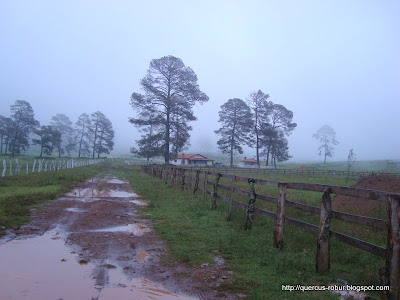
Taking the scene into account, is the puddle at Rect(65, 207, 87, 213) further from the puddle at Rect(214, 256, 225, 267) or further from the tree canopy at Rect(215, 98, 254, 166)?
the tree canopy at Rect(215, 98, 254, 166)

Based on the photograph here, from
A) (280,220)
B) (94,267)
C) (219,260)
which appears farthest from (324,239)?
(94,267)

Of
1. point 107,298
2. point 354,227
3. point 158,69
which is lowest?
point 107,298

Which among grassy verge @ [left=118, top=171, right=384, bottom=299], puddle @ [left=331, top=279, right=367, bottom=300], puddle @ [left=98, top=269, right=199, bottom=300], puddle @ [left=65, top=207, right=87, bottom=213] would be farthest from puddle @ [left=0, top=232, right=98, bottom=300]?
puddle @ [left=65, top=207, right=87, bottom=213]

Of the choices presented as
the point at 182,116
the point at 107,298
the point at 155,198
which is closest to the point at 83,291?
the point at 107,298

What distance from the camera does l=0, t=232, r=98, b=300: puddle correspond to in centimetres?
433

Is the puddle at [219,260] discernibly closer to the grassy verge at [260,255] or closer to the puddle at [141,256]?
the grassy verge at [260,255]

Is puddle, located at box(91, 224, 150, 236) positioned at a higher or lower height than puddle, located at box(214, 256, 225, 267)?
lower

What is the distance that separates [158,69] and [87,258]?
3837 cm

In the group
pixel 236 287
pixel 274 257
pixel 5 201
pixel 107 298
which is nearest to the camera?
pixel 107 298

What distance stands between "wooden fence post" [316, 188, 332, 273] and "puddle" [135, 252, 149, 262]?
119 inches

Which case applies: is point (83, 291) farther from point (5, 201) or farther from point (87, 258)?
point (5, 201)

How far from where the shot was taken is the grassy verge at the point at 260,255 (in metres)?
4.84

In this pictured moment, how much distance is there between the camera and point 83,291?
4418mm

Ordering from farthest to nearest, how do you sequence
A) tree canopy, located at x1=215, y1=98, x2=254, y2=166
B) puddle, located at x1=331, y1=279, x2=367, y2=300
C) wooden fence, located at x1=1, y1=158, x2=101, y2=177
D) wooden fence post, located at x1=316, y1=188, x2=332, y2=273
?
tree canopy, located at x1=215, y1=98, x2=254, y2=166, wooden fence, located at x1=1, y1=158, x2=101, y2=177, wooden fence post, located at x1=316, y1=188, x2=332, y2=273, puddle, located at x1=331, y1=279, x2=367, y2=300
